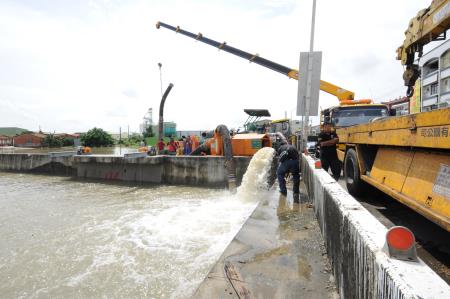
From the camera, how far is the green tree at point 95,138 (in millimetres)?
48656

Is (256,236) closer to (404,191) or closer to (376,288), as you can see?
(404,191)

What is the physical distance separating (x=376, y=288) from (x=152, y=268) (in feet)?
12.5

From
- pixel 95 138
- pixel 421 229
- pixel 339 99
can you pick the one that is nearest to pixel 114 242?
pixel 421 229

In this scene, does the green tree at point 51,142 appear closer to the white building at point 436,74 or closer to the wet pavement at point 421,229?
the white building at point 436,74

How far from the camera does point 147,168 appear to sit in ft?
46.9

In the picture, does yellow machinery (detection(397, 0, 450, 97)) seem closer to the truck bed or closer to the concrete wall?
the truck bed

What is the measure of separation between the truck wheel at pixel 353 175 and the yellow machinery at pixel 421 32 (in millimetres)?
2130

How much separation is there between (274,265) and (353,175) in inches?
159

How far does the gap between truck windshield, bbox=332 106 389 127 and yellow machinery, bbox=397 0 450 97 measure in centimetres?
305

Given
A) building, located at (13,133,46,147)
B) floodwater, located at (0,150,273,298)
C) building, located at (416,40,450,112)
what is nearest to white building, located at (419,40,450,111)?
building, located at (416,40,450,112)

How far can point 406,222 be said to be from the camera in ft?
16.8

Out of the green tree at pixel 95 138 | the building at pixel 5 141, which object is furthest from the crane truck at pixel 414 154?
the building at pixel 5 141

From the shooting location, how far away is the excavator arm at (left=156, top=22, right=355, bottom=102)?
49.9 feet

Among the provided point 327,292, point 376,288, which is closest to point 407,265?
point 376,288
